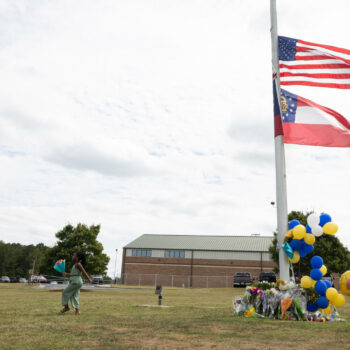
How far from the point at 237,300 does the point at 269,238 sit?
55.9m

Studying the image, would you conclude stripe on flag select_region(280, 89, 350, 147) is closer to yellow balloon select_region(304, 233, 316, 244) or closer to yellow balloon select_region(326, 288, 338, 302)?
yellow balloon select_region(304, 233, 316, 244)

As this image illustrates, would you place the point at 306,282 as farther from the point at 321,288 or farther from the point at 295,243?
the point at 295,243

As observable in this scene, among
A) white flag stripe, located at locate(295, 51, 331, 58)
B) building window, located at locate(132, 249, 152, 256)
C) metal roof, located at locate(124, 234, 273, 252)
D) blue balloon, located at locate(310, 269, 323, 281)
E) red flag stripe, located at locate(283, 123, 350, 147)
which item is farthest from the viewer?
building window, located at locate(132, 249, 152, 256)

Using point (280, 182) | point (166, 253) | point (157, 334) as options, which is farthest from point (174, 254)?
point (157, 334)

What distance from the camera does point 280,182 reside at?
1171cm

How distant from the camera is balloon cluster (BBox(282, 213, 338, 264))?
35.1ft

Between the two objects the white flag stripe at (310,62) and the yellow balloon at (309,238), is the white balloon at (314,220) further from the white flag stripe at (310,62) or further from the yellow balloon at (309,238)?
the white flag stripe at (310,62)

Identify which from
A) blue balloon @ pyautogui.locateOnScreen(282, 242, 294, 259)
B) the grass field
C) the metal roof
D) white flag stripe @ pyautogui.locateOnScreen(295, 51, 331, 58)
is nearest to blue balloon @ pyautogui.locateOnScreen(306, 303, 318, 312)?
blue balloon @ pyautogui.locateOnScreen(282, 242, 294, 259)

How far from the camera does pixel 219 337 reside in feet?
22.3

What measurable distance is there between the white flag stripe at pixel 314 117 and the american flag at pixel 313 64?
92 centimetres

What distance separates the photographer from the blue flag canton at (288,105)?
11.5 m

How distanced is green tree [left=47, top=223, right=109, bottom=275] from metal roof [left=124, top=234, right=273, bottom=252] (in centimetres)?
3050

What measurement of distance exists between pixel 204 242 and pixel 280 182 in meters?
55.4

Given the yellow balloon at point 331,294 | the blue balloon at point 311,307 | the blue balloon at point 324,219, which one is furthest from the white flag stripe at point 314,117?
the blue balloon at point 311,307
